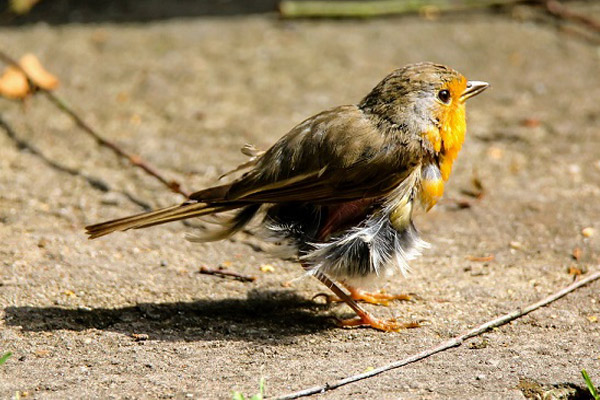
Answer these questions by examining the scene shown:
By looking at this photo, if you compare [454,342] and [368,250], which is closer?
[454,342]

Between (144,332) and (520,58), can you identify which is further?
(520,58)

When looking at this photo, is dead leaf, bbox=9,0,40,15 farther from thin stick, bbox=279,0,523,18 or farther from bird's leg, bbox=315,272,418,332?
bird's leg, bbox=315,272,418,332

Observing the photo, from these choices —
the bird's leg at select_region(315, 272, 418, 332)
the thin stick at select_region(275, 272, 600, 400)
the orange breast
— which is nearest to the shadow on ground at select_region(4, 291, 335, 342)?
the bird's leg at select_region(315, 272, 418, 332)

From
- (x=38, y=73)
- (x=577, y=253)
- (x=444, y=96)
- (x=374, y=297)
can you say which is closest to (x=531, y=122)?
(x=577, y=253)

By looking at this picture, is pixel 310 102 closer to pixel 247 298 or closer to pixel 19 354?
pixel 247 298

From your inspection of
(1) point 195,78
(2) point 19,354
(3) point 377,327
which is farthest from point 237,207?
(1) point 195,78

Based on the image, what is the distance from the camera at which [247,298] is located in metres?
3.98

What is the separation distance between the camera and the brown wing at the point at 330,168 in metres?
3.60

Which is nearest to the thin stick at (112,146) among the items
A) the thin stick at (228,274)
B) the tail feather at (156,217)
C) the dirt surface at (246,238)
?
the dirt surface at (246,238)

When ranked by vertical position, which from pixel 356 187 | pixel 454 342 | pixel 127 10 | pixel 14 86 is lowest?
pixel 454 342

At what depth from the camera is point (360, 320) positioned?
3.73m

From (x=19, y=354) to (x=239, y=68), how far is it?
3868 millimetres

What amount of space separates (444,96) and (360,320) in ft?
3.70

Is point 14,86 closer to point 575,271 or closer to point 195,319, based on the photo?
point 195,319
